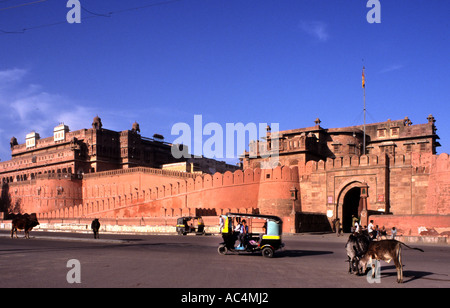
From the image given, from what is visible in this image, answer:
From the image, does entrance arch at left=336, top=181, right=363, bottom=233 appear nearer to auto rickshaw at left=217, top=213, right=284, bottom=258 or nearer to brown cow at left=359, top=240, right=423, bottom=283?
auto rickshaw at left=217, top=213, right=284, bottom=258

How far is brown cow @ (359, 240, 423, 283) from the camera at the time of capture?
9.57 m

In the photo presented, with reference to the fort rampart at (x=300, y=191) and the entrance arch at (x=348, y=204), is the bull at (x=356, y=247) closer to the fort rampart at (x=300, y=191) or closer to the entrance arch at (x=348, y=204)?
the fort rampart at (x=300, y=191)

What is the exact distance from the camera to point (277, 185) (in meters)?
35.6

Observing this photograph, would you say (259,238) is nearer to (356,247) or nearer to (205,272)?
(205,272)

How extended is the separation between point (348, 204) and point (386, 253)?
2650 cm

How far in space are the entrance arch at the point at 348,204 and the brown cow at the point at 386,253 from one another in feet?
73.4

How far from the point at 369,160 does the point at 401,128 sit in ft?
52.1

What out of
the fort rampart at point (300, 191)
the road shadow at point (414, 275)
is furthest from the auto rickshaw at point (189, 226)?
the road shadow at point (414, 275)

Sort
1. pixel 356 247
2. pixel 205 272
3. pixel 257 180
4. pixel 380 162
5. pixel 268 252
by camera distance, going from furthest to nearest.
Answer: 1. pixel 257 180
2. pixel 380 162
3. pixel 268 252
4. pixel 205 272
5. pixel 356 247

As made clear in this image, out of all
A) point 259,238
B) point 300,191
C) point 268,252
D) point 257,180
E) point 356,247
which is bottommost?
point 268,252

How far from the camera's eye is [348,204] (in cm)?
3547

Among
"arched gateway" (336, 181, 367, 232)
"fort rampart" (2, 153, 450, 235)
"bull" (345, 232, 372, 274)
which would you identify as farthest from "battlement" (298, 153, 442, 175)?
"bull" (345, 232, 372, 274)

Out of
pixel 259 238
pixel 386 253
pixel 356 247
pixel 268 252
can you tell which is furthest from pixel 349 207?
pixel 386 253
